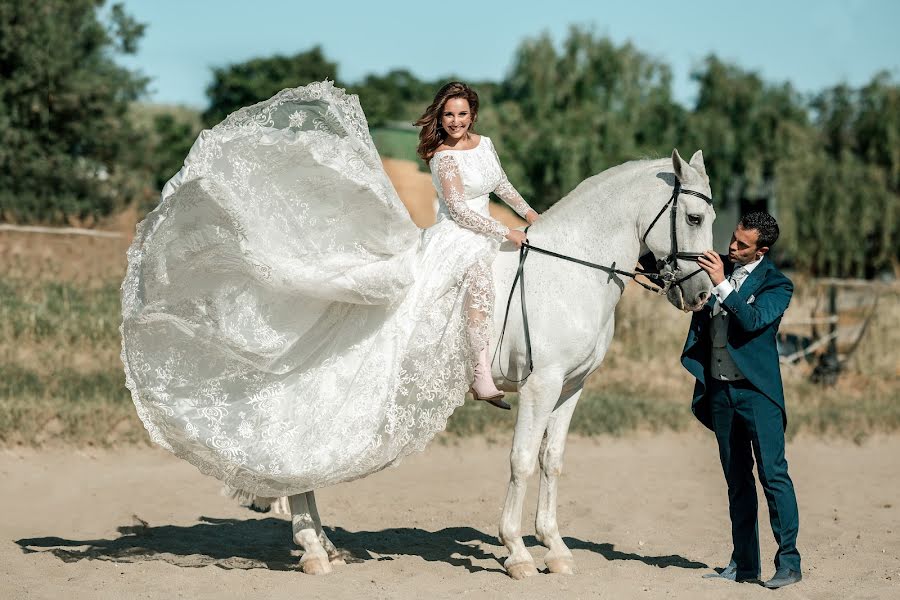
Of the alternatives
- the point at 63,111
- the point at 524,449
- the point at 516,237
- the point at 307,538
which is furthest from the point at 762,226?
the point at 63,111

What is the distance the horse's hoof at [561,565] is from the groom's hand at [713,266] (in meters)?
2.07

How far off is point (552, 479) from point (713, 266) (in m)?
1.89

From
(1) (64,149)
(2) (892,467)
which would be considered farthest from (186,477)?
(1) (64,149)

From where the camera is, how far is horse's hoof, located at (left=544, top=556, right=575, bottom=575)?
20.6 feet

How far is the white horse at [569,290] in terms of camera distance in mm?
6098

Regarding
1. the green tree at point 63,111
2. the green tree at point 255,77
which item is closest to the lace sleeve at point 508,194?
the green tree at point 63,111

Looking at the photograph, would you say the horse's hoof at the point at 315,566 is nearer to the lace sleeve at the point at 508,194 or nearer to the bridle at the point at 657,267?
the bridle at the point at 657,267

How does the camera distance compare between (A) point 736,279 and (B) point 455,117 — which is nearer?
(A) point 736,279

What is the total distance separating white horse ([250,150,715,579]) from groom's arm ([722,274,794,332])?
0.33 metres

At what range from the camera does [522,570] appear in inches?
243

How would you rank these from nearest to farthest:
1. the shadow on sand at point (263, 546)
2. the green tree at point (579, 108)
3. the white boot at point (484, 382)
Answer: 1. the white boot at point (484, 382)
2. the shadow on sand at point (263, 546)
3. the green tree at point (579, 108)

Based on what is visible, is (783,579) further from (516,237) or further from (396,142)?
(396,142)

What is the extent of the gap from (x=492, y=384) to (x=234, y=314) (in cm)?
167

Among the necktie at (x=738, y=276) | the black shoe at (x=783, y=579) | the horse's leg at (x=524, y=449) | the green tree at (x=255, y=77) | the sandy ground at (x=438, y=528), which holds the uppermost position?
the green tree at (x=255, y=77)
